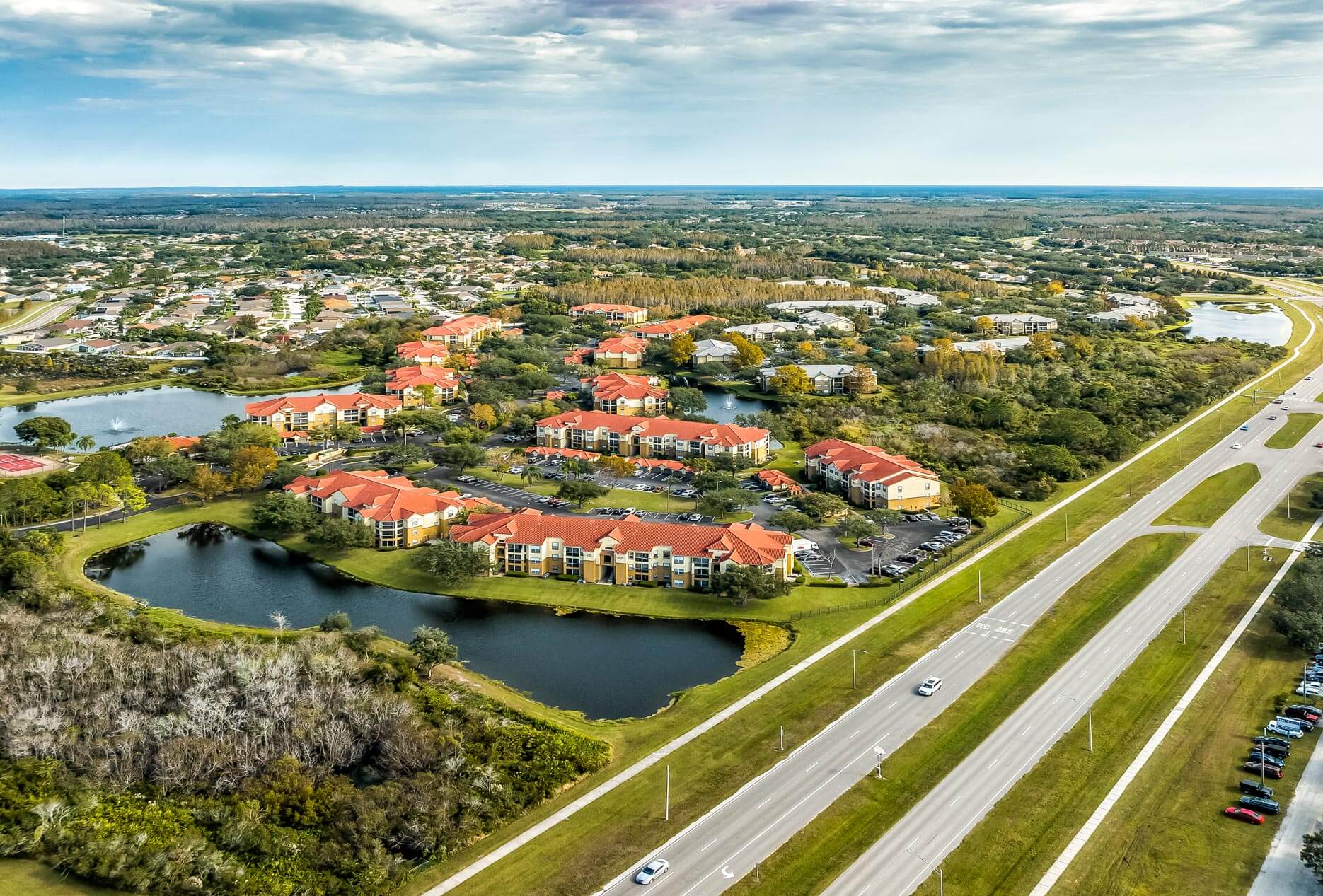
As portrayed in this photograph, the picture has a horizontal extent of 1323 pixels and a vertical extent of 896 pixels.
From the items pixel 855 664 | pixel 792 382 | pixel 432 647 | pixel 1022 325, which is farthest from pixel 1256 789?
pixel 1022 325

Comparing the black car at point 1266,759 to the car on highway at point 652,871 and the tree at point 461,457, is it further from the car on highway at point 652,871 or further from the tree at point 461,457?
the tree at point 461,457

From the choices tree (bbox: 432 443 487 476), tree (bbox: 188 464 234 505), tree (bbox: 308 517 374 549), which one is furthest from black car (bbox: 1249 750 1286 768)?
tree (bbox: 188 464 234 505)

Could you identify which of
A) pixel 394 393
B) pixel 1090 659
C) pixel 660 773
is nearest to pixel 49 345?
pixel 394 393

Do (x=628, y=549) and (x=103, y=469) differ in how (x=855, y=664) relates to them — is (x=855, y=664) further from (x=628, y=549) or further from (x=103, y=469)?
(x=103, y=469)

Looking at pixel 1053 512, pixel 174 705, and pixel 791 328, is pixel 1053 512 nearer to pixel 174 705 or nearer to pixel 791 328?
pixel 174 705

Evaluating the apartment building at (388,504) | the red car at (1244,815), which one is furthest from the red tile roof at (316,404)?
the red car at (1244,815)

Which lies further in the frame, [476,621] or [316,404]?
[316,404]
